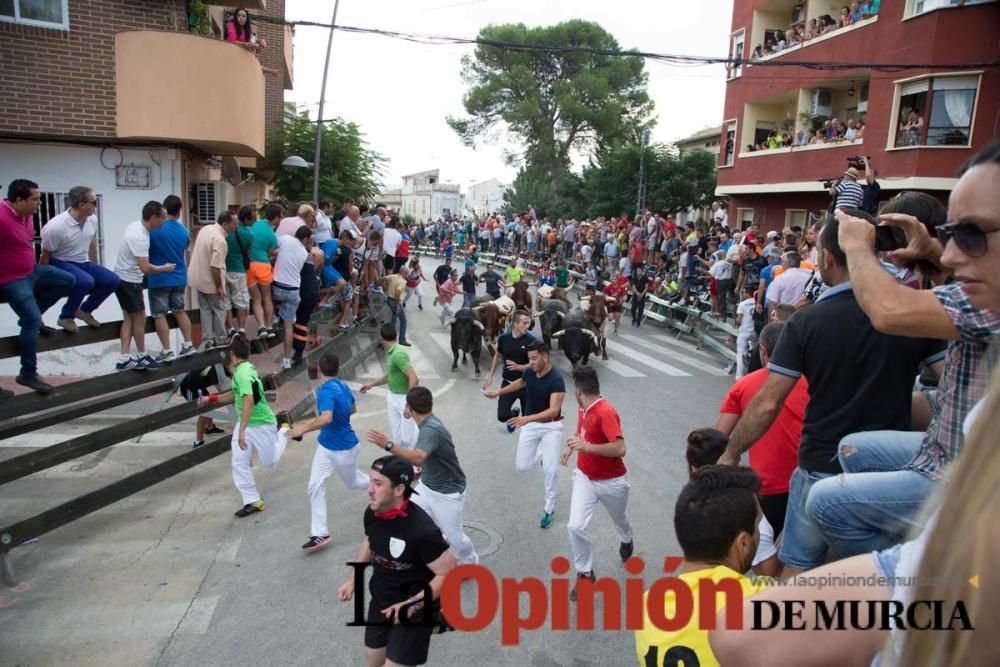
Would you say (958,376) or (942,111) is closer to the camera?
(958,376)

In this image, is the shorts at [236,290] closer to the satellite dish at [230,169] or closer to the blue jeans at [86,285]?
the blue jeans at [86,285]

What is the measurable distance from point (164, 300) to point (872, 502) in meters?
9.05

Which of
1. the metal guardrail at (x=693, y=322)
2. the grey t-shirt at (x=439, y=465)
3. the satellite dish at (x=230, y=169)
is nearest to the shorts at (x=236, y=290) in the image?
the grey t-shirt at (x=439, y=465)

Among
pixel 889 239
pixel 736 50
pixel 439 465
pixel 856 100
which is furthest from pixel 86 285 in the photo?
pixel 736 50

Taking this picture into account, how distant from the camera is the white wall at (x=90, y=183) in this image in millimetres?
12453

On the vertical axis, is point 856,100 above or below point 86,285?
above

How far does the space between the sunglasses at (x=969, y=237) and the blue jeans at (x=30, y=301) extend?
26.3 feet

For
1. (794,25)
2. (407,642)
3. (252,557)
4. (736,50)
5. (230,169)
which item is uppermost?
(794,25)

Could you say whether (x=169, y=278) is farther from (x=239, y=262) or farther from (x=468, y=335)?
(x=468, y=335)

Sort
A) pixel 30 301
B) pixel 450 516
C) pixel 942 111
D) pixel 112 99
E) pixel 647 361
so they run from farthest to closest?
pixel 942 111 < pixel 647 361 < pixel 112 99 < pixel 30 301 < pixel 450 516

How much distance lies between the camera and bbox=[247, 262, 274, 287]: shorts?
10.6m

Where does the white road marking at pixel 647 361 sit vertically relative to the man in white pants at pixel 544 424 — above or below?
below

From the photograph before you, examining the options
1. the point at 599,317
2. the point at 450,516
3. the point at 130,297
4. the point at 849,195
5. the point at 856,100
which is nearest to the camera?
the point at 849,195

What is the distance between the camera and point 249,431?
7.81 metres
